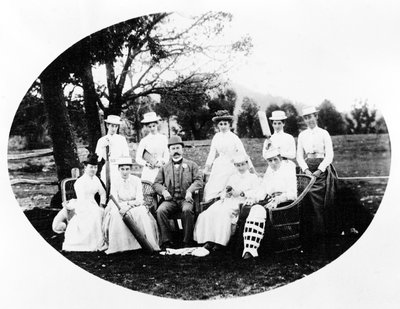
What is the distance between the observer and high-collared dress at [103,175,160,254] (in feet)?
14.8

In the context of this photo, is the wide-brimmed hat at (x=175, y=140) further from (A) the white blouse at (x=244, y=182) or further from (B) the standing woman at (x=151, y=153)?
(A) the white blouse at (x=244, y=182)

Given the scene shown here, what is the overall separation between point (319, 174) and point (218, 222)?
852 mm

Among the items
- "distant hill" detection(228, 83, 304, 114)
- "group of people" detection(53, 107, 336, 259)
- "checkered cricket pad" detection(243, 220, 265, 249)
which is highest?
"distant hill" detection(228, 83, 304, 114)

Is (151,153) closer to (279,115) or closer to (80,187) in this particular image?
(80,187)

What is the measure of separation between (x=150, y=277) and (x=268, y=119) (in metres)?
1.50

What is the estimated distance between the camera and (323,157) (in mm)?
4453

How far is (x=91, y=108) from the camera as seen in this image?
461cm

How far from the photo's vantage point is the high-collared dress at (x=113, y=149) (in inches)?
180

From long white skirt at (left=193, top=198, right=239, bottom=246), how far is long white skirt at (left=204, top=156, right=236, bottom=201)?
0.30 ft

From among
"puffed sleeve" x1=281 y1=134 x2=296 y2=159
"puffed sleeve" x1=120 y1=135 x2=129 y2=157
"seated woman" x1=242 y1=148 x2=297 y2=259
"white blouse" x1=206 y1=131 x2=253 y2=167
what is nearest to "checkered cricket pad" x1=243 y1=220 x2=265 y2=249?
"seated woman" x1=242 y1=148 x2=297 y2=259

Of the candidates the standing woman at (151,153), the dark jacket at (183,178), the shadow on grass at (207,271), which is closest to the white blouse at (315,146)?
the shadow on grass at (207,271)

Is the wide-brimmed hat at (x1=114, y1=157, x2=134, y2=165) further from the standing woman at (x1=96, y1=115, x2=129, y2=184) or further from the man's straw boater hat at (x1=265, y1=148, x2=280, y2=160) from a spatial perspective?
the man's straw boater hat at (x1=265, y1=148, x2=280, y2=160)

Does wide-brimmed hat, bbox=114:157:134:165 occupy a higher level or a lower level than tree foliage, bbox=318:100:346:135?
lower

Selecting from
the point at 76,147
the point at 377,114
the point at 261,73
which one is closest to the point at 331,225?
the point at 377,114
